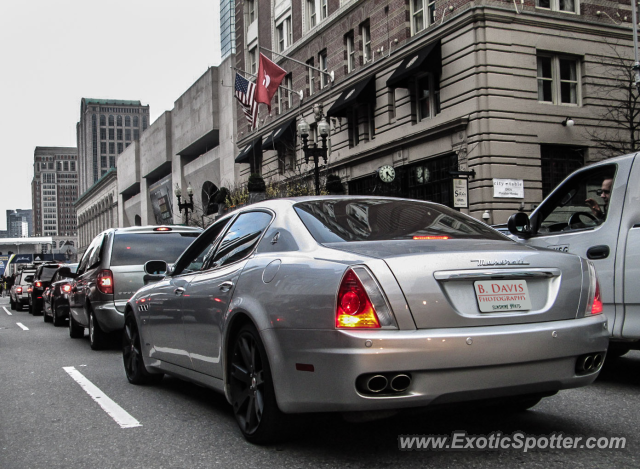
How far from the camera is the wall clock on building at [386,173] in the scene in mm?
27722

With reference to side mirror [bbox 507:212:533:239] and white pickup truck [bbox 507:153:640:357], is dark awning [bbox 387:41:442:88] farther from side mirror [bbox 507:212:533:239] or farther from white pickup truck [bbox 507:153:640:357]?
white pickup truck [bbox 507:153:640:357]

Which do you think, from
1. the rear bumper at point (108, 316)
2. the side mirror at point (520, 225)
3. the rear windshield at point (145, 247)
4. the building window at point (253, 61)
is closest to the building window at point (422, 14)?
the rear windshield at point (145, 247)

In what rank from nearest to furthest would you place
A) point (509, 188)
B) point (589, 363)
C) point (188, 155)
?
point (589, 363) → point (509, 188) → point (188, 155)

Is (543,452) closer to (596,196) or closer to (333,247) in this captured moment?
(333,247)

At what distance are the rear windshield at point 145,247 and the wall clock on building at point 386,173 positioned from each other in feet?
58.3

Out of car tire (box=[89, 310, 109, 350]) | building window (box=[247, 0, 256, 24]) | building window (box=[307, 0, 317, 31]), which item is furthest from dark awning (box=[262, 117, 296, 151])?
car tire (box=[89, 310, 109, 350])

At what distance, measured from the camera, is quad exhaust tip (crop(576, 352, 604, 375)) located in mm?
4125

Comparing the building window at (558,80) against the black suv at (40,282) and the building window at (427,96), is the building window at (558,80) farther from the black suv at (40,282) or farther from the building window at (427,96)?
the black suv at (40,282)

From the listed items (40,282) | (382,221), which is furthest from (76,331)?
(40,282)

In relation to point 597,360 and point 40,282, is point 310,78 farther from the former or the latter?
point 597,360

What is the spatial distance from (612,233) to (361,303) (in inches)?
134

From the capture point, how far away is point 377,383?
3680 millimetres

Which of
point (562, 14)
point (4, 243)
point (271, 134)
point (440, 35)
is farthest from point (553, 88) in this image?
point (4, 243)

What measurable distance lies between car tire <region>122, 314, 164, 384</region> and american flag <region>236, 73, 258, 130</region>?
2468cm
